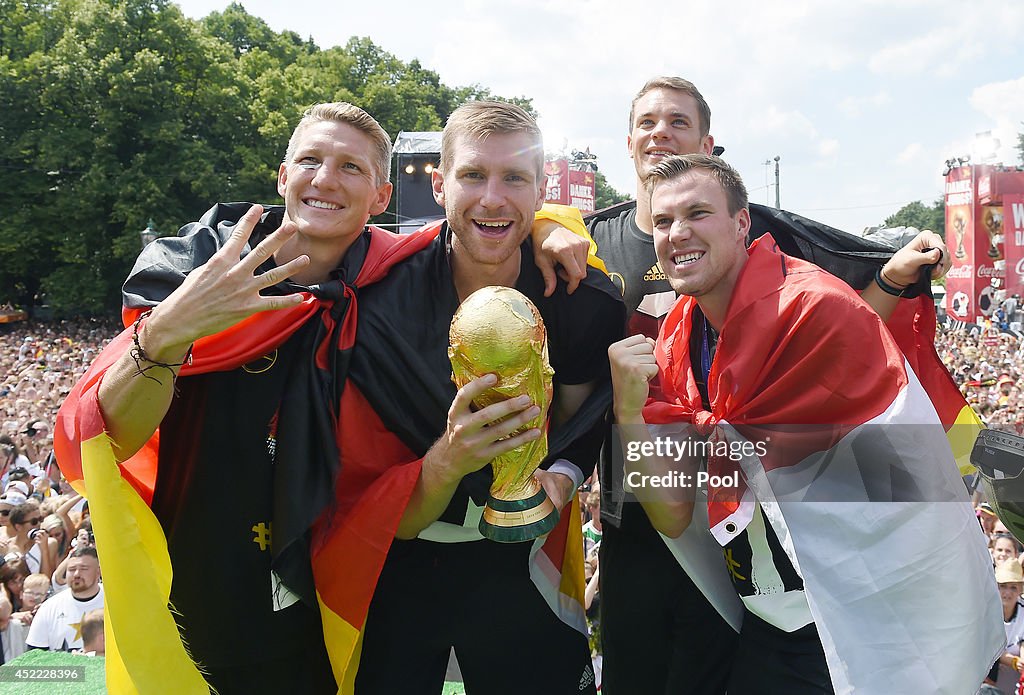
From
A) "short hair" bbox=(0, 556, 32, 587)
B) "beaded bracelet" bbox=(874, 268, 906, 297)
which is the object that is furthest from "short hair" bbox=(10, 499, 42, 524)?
"beaded bracelet" bbox=(874, 268, 906, 297)

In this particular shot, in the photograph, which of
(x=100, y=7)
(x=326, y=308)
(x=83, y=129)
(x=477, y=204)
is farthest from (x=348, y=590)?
(x=100, y=7)

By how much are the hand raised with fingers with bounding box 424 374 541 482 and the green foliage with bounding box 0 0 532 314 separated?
27853mm

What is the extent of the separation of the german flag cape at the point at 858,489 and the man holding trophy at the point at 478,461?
1.67 ft

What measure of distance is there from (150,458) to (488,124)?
5.06ft

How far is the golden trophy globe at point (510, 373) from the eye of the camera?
1910 mm

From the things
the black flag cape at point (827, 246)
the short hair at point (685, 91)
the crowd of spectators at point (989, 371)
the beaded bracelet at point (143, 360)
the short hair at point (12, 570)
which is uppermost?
the short hair at point (685, 91)

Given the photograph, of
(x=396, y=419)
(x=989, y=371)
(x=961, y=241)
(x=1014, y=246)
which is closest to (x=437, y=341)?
(x=396, y=419)

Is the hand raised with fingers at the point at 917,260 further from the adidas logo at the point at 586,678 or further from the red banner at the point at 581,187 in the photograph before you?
the red banner at the point at 581,187

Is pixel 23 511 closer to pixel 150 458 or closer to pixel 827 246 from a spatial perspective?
pixel 150 458

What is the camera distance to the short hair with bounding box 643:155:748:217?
8.67 ft

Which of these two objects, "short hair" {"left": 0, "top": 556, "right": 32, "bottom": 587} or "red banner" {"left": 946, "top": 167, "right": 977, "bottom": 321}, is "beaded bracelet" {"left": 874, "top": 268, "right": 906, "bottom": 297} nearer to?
"short hair" {"left": 0, "top": 556, "right": 32, "bottom": 587}

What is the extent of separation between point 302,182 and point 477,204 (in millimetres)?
598

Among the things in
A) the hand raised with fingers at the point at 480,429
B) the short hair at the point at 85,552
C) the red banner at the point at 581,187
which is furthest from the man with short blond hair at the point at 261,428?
the red banner at the point at 581,187

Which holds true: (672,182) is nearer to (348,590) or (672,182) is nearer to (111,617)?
(348,590)
